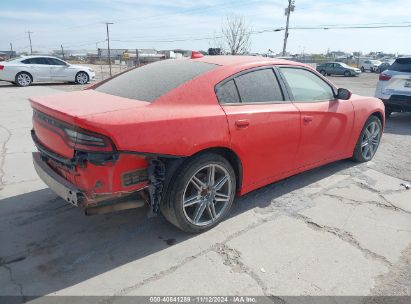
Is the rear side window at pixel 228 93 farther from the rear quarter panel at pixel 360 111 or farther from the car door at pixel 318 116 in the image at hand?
the rear quarter panel at pixel 360 111

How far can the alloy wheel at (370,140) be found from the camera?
5117 mm

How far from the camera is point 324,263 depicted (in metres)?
2.80

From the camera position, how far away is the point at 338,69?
35500 millimetres

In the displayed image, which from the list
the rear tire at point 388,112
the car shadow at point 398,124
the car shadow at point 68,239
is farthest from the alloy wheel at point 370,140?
the rear tire at point 388,112

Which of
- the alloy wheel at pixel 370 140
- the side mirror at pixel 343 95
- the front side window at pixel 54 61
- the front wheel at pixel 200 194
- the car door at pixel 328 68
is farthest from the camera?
the car door at pixel 328 68

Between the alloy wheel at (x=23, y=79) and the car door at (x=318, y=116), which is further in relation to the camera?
the alloy wheel at (x=23, y=79)

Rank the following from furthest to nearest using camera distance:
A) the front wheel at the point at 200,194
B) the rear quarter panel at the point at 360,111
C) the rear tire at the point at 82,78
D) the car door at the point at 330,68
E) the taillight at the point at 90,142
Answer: the car door at the point at 330,68 → the rear tire at the point at 82,78 → the rear quarter panel at the point at 360,111 → the front wheel at the point at 200,194 → the taillight at the point at 90,142

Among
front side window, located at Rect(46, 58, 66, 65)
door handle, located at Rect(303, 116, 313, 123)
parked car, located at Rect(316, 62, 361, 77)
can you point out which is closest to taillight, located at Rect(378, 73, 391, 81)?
door handle, located at Rect(303, 116, 313, 123)

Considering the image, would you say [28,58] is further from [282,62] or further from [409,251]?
[409,251]

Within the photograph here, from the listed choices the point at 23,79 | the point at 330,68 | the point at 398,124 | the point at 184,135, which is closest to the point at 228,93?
the point at 184,135

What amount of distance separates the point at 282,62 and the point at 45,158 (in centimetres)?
272

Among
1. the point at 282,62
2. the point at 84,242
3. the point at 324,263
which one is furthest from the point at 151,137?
the point at 282,62

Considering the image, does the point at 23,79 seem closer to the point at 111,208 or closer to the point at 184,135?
the point at 111,208

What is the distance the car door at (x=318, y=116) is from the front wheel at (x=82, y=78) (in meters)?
15.4
